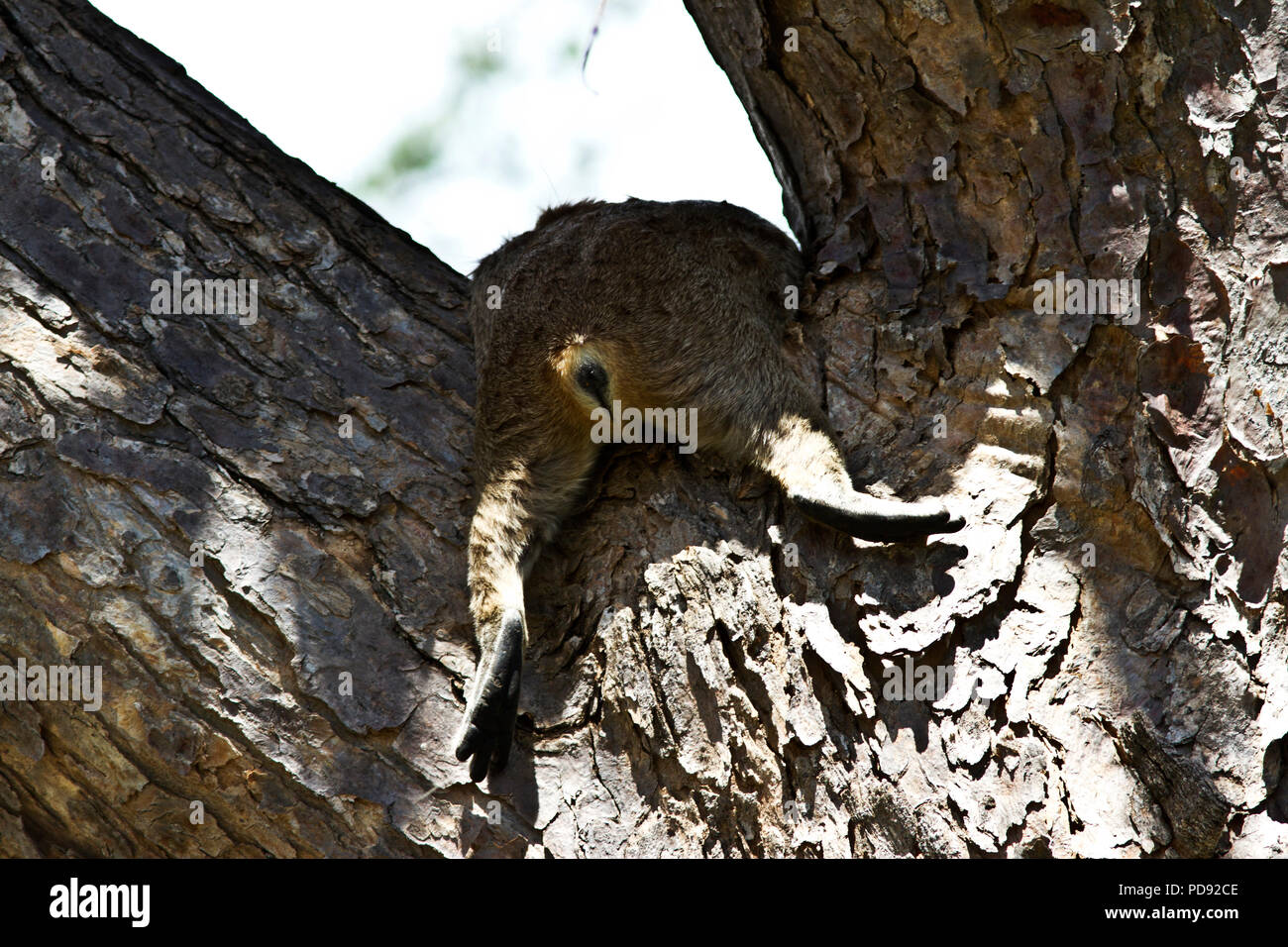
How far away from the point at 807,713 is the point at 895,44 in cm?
207

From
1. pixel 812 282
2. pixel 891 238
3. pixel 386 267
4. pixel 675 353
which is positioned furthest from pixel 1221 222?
pixel 386 267

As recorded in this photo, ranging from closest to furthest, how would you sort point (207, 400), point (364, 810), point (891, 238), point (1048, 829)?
point (1048, 829) < point (364, 810) < point (207, 400) < point (891, 238)

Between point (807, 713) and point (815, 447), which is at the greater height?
point (815, 447)

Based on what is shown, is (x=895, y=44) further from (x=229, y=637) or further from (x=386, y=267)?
(x=229, y=637)

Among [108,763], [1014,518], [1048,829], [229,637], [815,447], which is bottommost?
[1048,829]

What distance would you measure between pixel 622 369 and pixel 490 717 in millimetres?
1346

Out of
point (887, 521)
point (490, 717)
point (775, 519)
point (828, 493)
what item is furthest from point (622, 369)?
point (490, 717)

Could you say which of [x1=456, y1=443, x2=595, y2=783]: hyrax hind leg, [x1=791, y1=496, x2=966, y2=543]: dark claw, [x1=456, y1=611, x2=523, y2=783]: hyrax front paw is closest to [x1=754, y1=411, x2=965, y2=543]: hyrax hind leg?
[x1=791, y1=496, x2=966, y2=543]: dark claw

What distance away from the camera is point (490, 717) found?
2773mm

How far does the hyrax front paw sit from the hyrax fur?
0.30 feet

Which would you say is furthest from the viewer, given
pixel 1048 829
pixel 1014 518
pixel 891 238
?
pixel 891 238

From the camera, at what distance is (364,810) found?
265 cm

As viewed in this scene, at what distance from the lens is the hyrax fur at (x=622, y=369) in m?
3.21

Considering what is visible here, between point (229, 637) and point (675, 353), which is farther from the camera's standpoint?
point (675, 353)
